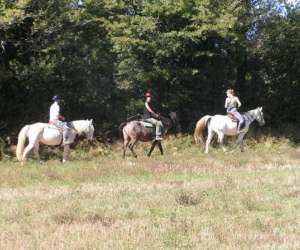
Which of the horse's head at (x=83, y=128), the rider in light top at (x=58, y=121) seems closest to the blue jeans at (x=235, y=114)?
the horse's head at (x=83, y=128)

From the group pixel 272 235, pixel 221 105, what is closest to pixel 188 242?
pixel 272 235

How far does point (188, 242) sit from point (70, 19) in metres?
19.6

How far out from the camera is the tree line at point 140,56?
26.6 metres

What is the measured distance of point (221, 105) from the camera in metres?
31.2

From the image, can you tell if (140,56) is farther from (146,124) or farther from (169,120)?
(146,124)

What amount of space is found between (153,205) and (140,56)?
18.0 metres

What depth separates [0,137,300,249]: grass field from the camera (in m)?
8.84

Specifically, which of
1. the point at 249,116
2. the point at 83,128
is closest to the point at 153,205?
the point at 83,128

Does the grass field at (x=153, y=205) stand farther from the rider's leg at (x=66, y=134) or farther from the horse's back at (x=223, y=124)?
the horse's back at (x=223, y=124)

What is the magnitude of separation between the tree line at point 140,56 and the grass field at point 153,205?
30.6ft

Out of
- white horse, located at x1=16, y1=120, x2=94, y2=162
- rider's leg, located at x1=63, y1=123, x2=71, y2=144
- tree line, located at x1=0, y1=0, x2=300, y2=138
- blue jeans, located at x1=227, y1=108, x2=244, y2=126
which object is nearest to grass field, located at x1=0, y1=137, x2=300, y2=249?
white horse, located at x1=16, y1=120, x2=94, y2=162

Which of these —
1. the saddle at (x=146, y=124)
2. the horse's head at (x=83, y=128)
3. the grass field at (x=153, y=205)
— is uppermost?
the saddle at (x=146, y=124)

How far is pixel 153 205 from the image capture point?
11.6 metres

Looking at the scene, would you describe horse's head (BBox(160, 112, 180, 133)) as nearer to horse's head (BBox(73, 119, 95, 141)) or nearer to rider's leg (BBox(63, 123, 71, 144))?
horse's head (BBox(73, 119, 95, 141))
